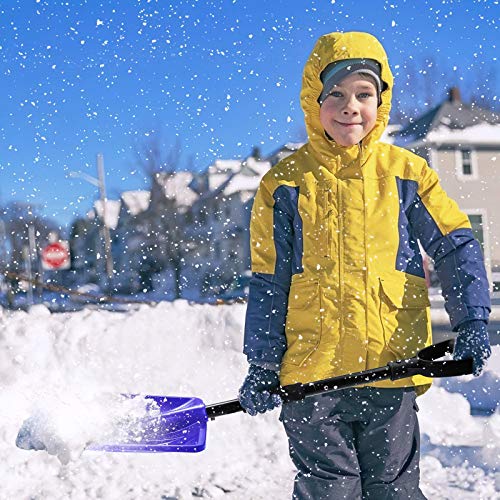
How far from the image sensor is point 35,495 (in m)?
3.57

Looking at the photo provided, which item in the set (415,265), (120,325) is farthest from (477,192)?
(415,265)

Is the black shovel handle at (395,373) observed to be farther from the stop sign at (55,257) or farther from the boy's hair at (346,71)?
the stop sign at (55,257)

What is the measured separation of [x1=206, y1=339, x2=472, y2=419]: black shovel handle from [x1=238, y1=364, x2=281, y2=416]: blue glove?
5 centimetres

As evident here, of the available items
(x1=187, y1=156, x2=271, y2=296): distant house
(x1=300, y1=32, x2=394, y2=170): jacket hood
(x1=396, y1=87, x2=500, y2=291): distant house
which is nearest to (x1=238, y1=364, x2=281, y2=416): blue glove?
(x1=300, y1=32, x2=394, y2=170): jacket hood

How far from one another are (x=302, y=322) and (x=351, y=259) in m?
0.24

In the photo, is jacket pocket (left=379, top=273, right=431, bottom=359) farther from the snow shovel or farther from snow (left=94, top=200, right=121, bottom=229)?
snow (left=94, top=200, right=121, bottom=229)

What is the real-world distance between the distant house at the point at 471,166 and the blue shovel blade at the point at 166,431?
1982 centimetres

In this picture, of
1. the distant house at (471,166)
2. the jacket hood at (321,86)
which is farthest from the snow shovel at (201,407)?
the distant house at (471,166)

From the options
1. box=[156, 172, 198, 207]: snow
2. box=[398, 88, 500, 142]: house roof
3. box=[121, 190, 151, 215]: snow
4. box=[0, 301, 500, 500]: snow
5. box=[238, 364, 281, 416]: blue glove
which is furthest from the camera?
box=[121, 190, 151, 215]: snow

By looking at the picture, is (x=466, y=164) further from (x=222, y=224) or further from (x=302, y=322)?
(x=302, y=322)

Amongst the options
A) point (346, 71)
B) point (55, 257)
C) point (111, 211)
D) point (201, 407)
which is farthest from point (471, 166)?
point (111, 211)

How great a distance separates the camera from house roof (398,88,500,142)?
22.6 meters

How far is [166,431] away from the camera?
2.55 metres

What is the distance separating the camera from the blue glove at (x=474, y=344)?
1.95 metres
